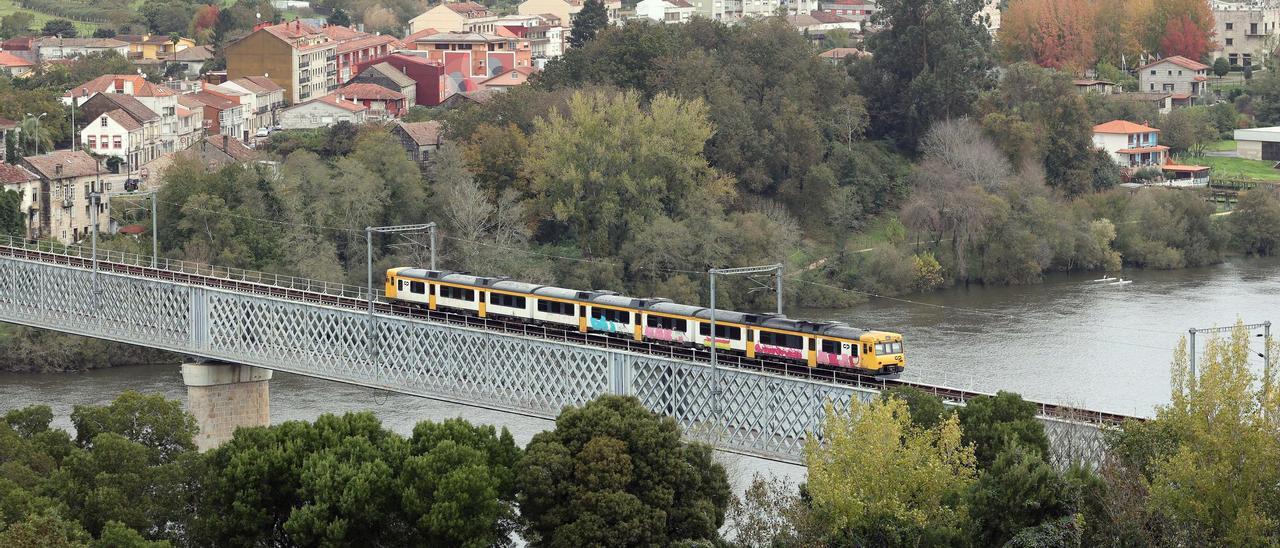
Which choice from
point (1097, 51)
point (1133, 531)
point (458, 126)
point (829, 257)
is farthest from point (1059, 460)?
point (1097, 51)

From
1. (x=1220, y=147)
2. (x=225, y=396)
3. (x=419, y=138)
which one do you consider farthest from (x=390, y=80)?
(x=225, y=396)

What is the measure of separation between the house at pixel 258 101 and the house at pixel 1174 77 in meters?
43.4

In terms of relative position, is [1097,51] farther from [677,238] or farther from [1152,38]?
[677,238]

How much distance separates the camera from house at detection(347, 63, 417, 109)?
99625 mm

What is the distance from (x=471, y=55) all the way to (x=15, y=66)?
21877 millimetres

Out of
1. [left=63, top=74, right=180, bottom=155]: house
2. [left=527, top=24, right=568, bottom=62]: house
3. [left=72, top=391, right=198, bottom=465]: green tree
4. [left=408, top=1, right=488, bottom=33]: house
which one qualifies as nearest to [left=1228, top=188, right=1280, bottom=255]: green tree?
[left=63, top=74, right=180, bottom=155]: house

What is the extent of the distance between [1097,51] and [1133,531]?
86.6m

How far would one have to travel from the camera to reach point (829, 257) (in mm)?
76688

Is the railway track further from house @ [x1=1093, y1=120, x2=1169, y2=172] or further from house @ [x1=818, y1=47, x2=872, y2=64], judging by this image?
house @ [x1=818, y1=47, x2=872, y2=64]

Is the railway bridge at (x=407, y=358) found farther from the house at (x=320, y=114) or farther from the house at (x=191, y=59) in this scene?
the house at (x=191, y=59)

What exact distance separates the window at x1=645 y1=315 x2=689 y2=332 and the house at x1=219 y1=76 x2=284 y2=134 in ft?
162

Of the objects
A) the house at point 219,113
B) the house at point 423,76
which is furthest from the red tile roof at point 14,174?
the house at point 423,76

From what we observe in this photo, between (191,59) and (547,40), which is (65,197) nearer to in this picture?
(191,59)

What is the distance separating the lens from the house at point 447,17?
124875 millimetres
